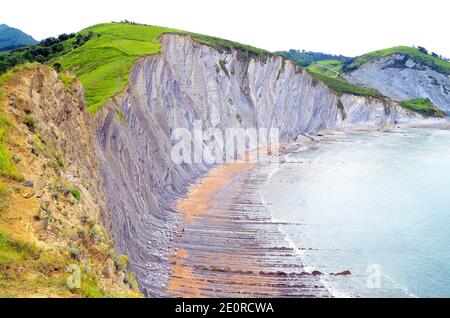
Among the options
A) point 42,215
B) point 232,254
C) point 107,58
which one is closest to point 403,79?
point 107,58

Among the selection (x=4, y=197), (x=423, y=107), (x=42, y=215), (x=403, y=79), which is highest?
(x=403, y=79)

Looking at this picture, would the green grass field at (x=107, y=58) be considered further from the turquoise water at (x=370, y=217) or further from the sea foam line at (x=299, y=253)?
the turquoise water at (x=370, y=217)

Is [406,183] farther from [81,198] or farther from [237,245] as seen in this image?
[81,198]

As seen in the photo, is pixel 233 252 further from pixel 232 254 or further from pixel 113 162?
pixel 113 162

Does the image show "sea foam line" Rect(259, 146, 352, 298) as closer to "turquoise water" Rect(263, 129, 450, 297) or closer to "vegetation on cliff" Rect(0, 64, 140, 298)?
"turquoise water" Rect(263, 129, 450, 297)

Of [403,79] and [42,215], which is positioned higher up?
[403,79]
